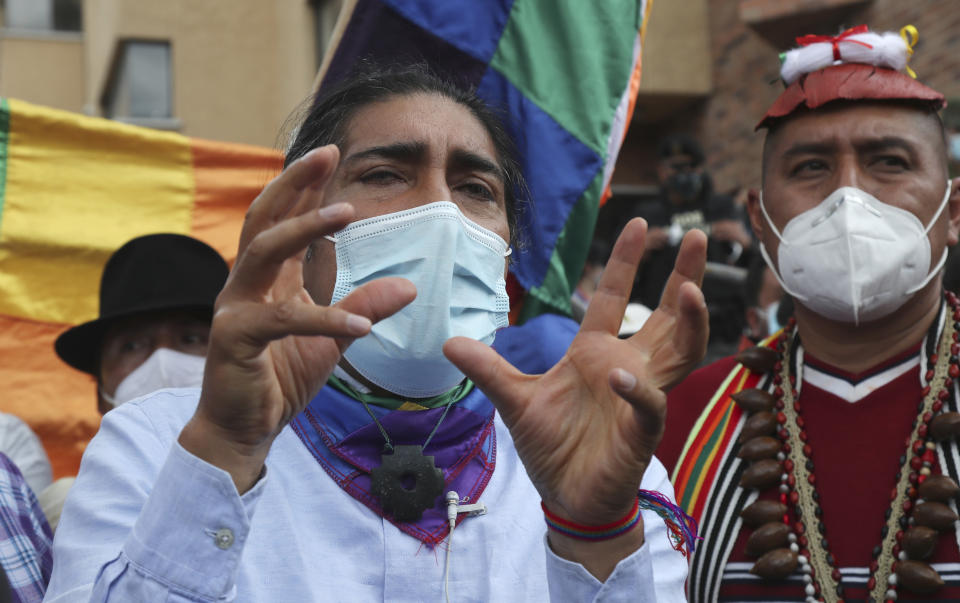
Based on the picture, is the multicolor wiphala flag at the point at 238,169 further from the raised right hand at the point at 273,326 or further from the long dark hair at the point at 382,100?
the raised right hand at the point at 273,326

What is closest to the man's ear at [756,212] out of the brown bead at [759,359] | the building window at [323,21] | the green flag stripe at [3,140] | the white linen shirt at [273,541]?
the brown bead at [759,359]

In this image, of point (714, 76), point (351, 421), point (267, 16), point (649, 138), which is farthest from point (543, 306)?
point (267, 16)

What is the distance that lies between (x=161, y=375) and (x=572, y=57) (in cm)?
180

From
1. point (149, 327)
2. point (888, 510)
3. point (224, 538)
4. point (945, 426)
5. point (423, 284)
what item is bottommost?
point (149, 327)

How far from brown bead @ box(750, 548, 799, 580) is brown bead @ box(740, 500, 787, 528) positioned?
0.09 m

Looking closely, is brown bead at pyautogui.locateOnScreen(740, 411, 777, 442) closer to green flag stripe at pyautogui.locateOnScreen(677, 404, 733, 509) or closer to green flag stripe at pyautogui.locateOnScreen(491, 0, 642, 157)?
green flag stripe at pyautogui.locateOnScreen(677, 404, 733, 509)

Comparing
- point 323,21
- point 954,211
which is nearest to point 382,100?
point 954,211

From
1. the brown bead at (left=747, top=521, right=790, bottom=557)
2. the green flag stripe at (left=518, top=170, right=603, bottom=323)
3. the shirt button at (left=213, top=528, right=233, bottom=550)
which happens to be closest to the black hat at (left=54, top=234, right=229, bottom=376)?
the green flag stripe at (left=518, top=170, right=603, bottom=323)

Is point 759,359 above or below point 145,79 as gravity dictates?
above

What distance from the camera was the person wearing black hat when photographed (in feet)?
11.3

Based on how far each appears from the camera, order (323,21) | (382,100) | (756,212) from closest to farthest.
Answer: (382,100) < (756,212) < (323,21)

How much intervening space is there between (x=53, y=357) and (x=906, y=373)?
336 centimetres

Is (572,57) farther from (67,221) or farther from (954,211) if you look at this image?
(67,221)

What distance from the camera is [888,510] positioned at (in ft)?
8.49
